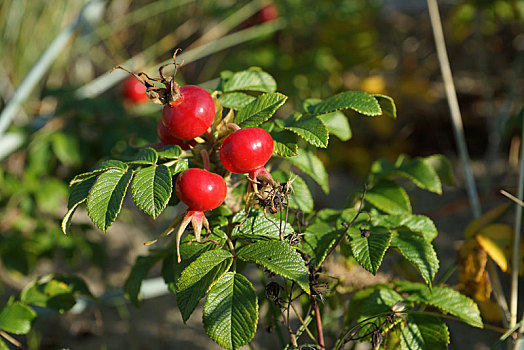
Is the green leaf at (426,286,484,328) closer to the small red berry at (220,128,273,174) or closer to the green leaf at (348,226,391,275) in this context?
the green leaf at (348,226,391,275)

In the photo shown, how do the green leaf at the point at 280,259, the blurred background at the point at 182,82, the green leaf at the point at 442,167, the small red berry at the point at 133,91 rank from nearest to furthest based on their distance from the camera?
the green leaf at the point at 280,259
the green leaf at the point at 442,167
the blurred background at the point at 182,82
the small red berry at the point at 133,91

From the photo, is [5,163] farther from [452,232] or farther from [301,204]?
[452,232]

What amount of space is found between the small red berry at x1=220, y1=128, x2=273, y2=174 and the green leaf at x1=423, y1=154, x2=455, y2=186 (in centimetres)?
47

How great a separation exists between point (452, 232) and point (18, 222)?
1.62m

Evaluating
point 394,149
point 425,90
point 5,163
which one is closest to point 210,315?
point 5,163

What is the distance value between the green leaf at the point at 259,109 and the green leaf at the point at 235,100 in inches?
2.4

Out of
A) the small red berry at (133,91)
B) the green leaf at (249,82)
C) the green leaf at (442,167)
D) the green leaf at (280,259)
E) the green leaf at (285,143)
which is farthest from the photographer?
the small red berry at (133,91)

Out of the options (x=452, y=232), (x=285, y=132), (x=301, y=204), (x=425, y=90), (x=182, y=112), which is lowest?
(x=452, y=232)

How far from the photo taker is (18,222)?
1.39 m

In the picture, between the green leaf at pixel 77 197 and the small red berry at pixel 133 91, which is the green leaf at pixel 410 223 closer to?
the green leaf at pixel 77 197

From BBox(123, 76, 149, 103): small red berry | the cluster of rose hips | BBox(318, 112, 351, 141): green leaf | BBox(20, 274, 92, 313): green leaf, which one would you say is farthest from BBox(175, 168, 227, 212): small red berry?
BBox(123, 76, 149, 103): small red berry

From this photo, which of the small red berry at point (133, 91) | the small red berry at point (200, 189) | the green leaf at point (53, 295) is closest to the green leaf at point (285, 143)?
the small red berry at point (200, 189)

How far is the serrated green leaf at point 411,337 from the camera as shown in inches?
27.8

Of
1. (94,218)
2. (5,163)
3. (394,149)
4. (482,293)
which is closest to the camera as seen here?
(94,218)
